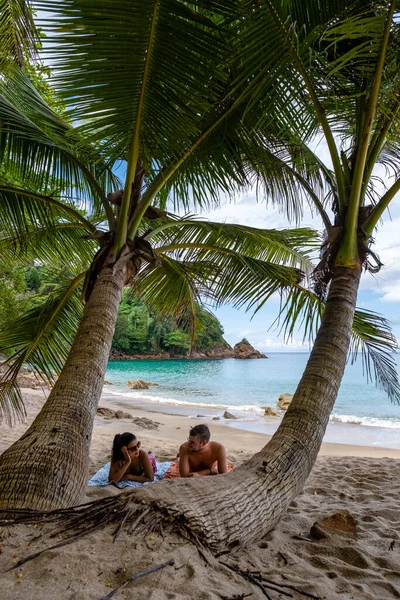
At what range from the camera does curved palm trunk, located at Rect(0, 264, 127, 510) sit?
2215mm

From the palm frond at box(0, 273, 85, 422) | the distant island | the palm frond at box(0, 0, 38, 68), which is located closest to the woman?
the palm frond at box(0, 273, 85, 422)

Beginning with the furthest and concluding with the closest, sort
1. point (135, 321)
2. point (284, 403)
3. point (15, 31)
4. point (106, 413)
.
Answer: point (135, 321)
point (284, 403)
point (106, 413)
point (15, 31)

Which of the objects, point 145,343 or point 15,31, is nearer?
point 15,31

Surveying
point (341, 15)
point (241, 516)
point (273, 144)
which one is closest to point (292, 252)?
point (273, 144)

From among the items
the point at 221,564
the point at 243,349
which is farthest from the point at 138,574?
the point at 243,349

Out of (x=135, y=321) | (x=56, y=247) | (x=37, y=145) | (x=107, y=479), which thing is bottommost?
(x=107, y=479)

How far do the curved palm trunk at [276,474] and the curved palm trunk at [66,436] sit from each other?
47 centimetres

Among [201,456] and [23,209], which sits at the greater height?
[23,209]

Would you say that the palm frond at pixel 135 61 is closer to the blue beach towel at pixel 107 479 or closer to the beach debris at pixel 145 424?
the blue beach towel at pixel 107 479

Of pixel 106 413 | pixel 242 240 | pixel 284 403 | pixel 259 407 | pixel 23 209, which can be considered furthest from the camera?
pixel 259 407

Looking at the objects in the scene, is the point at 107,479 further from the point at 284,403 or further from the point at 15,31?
the point at 284,403

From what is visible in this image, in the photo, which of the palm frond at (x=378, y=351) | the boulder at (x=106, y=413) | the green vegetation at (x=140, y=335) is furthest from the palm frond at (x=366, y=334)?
the green vegetation at (x=140, y=335)

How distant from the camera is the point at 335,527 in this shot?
273 cm

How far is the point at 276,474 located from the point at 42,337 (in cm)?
312
